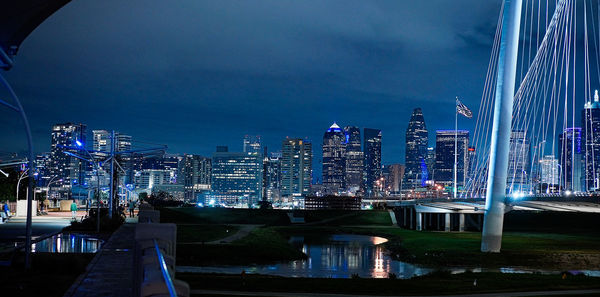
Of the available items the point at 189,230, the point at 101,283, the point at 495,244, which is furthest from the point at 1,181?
the point at 101,283

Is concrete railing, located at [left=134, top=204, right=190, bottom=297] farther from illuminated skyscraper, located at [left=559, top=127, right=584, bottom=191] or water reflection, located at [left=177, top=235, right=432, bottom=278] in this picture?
illuminated skyscraper, located at [left=559, top=127, right=584, bottom=191]

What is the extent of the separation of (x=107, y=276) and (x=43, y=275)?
2.53m

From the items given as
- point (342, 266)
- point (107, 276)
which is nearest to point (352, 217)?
point (342, 266)

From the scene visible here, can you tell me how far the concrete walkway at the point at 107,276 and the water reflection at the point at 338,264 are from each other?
38.8 feet

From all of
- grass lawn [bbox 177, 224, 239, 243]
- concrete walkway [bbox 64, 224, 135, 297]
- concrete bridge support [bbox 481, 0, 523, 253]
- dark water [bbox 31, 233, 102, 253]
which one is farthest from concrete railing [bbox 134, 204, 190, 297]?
grass lawn [bbox 177, 224, 239, 243]

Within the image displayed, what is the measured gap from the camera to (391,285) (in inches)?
1029

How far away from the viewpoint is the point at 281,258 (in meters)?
47.2

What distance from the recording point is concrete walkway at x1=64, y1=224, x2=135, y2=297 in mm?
14953

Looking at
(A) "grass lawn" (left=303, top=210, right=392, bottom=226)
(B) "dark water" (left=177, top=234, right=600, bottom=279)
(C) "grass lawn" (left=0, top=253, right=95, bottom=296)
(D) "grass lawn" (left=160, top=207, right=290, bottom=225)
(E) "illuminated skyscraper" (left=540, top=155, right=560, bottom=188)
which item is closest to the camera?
(C) "grass lawn" (left=0, top=253, right=95, bottom=296)

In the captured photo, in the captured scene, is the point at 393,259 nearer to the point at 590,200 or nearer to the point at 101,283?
the point at 590,200

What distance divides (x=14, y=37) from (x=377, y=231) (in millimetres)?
67313

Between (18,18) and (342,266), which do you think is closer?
(18,18)

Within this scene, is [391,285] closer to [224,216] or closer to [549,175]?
[224,216]

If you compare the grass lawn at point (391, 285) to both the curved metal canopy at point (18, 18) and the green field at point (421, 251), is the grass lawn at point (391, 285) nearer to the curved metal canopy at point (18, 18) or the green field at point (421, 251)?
the curved metal canopy at point (18, 18)
